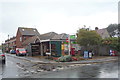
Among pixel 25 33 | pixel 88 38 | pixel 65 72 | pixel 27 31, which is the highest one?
pixel 27 31

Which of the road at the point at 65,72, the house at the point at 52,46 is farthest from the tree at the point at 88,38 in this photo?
the road at the point at 65,72

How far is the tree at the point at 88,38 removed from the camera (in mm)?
28969

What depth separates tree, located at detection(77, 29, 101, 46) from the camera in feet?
95.0

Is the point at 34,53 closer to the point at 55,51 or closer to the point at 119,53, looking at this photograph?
the point at 55,51

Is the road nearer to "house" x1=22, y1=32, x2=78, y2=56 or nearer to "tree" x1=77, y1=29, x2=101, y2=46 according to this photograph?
"tree" x1=77, y1=29, x2=101, y2=46

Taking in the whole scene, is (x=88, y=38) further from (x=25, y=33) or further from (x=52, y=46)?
(x=25, y=33)

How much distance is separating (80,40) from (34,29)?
122ft

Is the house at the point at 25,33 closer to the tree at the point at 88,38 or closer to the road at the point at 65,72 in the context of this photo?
the tree at the point at 88,38

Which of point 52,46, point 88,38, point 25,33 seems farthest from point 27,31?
point 88,38

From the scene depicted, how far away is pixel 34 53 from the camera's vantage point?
37.8 m

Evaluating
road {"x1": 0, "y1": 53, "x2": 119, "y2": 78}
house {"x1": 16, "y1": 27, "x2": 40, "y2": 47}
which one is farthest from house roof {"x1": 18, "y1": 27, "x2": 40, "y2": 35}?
road {"x1": 0, "y1": 53, "x2": 119, "y2": 78}

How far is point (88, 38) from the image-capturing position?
29.0 meters

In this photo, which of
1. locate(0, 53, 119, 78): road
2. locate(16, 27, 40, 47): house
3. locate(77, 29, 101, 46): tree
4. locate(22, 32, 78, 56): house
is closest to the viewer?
locate(0, 53, 119, 78): road

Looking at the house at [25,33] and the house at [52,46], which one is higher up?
the house at [25,33]
